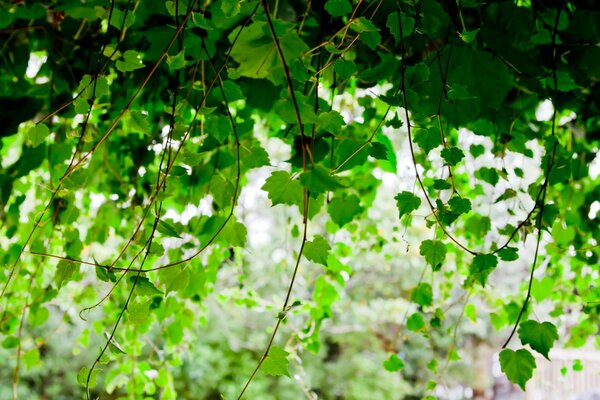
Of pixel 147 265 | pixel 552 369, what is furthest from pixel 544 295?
pixel 552 369

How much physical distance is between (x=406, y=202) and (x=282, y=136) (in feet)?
1.02

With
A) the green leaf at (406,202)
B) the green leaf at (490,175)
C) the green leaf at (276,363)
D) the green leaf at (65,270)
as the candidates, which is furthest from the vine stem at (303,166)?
the green leaf at (490,175)

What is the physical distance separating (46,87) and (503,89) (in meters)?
0.77

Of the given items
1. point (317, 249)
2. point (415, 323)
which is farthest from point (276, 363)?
point (415, 323)

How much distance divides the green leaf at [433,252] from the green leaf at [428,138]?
0.12 m

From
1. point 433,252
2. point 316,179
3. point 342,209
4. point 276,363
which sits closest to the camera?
point 316,179

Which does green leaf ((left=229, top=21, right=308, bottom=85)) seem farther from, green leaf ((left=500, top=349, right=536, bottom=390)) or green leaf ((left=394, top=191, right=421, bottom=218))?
green leaf ((left=500, top=349, right=536, bottom=390))

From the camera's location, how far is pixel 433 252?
0.64 meters

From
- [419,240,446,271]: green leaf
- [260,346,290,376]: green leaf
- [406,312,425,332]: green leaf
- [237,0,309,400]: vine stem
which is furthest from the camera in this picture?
[406,312,425,332]: green leaf

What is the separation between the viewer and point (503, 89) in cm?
84

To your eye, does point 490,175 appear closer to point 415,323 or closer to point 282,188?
point 415,323

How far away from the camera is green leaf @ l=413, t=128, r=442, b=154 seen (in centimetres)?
58

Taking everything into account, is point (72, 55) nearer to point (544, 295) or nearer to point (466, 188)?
point (466, 188)

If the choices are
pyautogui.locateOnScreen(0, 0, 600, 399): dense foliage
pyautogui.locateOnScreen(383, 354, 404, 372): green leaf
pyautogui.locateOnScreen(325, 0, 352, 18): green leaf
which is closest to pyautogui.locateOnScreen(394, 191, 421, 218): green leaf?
pyautogui.locateOnScreen(0, 0, 600, 399): dense foliage
